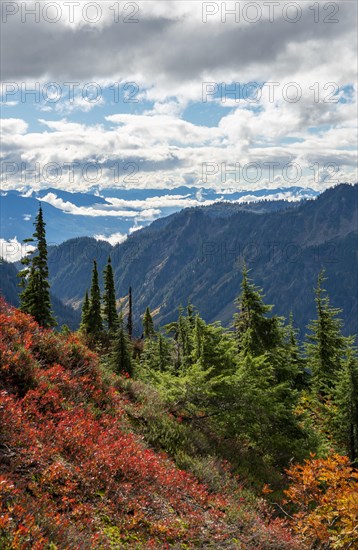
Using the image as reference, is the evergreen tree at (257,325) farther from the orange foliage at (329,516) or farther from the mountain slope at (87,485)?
the orange foliage at (329,516)

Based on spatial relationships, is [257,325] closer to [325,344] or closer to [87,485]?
[325,344]

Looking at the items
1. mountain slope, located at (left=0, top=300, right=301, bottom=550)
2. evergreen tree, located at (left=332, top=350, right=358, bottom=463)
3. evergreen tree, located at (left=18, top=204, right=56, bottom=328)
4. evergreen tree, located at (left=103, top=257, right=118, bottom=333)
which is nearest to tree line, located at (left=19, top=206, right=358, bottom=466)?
evergreen tree, located at (left=332, top=350, right=358, bottom=463)

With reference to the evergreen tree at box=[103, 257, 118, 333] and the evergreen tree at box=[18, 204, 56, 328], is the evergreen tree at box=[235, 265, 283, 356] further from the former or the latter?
the evergreen tree at box=[103, 257, 118, 333]

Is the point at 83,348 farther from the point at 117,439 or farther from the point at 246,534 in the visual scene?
the point at 246,534

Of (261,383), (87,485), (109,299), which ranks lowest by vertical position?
(109,299)

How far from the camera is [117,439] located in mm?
10461

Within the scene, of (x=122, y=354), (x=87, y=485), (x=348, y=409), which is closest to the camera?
(x=87, y=485)

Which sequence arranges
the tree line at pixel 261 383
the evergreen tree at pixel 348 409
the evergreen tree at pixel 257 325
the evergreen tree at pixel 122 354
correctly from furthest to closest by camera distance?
1. the evergreen tree at pixel 122 354
2. the evergreen tree at pixel 257 325
3. the evergreen tree at pixel 348 409
4. the tree line at pixel 261 383

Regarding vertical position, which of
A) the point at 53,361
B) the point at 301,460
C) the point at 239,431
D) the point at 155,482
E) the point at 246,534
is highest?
the point at 53,361

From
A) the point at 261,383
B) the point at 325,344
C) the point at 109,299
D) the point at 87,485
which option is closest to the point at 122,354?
the point at 325,344

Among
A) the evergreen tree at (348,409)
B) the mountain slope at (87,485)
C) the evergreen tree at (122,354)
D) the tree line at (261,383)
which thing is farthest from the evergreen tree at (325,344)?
the mountain slope at (87,485)

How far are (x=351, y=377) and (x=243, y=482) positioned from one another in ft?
43.2

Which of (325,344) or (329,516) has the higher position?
(329,516)

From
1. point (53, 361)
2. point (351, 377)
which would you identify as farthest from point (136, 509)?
point (351, 377)
